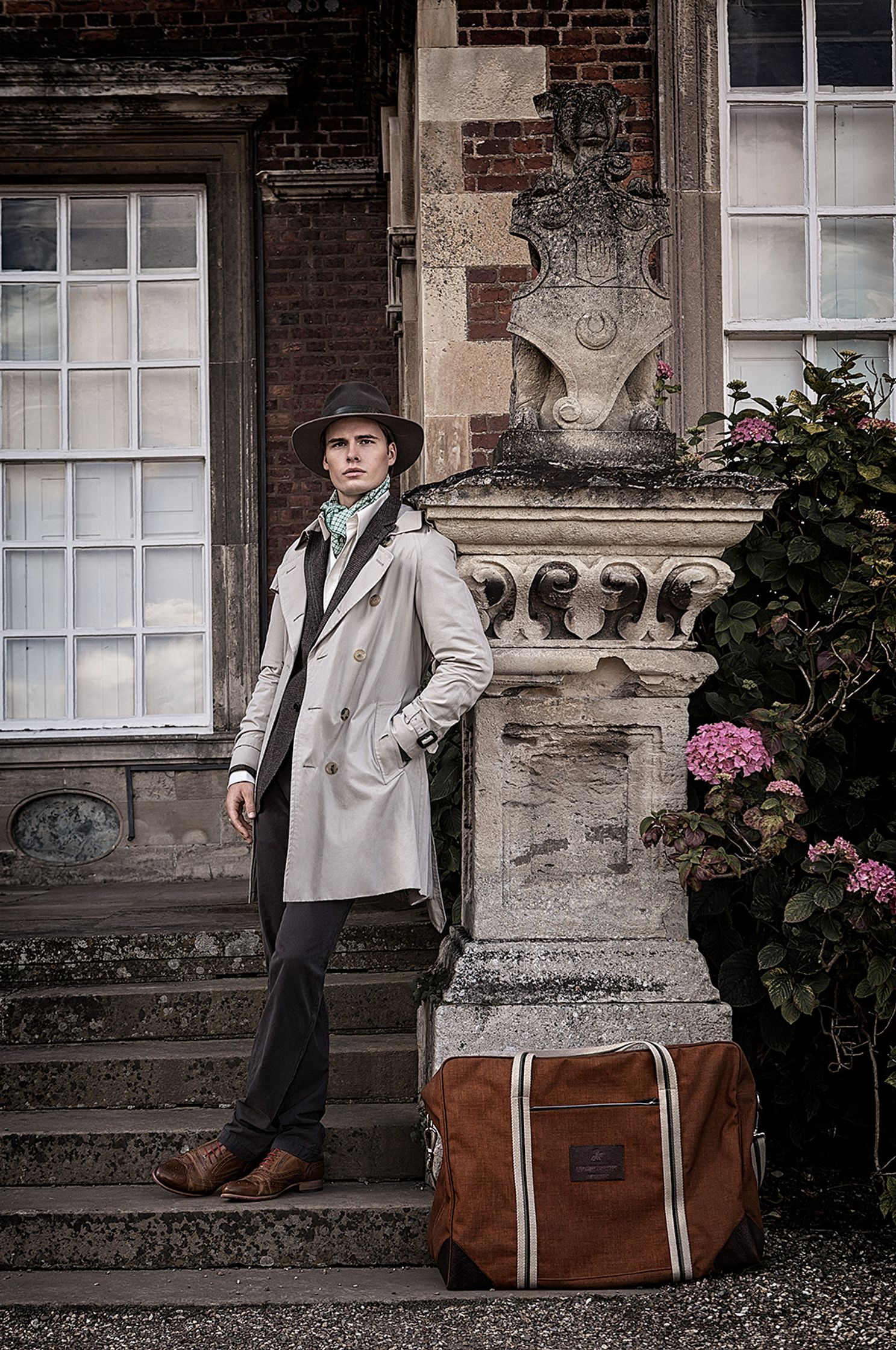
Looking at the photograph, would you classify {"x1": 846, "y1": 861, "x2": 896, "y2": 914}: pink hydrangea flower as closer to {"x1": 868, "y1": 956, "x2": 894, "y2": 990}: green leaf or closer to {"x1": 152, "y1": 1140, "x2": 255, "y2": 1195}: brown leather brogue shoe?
{"x1": 868, "y1": 956, "x2": 894, "y2": 990}: green leaf

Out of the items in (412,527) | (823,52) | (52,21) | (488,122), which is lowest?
(412,527)

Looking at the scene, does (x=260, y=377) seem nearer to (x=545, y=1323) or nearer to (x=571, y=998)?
(x=571, y=998)

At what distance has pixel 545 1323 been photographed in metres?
2.77

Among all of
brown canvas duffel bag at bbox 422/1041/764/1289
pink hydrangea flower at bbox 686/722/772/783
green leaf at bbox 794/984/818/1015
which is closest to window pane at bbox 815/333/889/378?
pink hydrangea flower at bbox 686/722/772/783

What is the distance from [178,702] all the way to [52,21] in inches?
145

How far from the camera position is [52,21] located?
7484 mm

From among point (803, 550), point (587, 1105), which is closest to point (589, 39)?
point (803, 550)

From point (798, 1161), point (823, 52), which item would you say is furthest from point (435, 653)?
point (823, 52)

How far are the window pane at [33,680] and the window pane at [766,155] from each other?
14.2 ft

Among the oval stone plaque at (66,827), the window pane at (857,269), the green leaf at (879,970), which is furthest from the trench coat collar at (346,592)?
the oval stone plaque at (66,827)

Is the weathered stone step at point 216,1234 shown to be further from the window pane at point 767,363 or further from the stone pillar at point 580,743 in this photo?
the window pane at point 767,363

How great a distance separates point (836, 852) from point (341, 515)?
1.43 m

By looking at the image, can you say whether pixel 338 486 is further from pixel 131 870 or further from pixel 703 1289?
pixel 131 870

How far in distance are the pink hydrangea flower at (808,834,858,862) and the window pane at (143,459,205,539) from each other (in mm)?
5243
